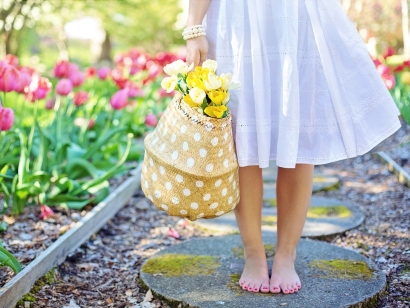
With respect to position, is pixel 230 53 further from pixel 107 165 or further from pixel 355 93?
pixel 107 165

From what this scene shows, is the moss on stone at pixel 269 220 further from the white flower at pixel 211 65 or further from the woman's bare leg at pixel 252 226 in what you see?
the white flower at pixel 211 65

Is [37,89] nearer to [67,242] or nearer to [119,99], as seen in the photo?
[119,99]

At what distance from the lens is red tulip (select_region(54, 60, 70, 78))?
3.56 m

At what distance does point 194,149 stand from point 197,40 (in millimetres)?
405

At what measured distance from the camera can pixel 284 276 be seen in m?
2.12

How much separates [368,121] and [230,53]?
1.65 feet

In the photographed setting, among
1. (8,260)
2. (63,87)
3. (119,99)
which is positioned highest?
(63,87)

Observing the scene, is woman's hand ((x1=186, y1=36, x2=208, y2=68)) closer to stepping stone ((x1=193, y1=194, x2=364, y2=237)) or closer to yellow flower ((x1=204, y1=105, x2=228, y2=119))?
yellow flower ((x1=204, y1=105, x2=228, y2=119))

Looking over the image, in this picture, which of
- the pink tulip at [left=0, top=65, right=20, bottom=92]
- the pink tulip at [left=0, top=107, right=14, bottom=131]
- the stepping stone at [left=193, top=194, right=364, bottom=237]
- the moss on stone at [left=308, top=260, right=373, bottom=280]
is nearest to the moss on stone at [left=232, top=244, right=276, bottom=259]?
the moss on stone at [left=308, top=260, right=373, bottom=280]

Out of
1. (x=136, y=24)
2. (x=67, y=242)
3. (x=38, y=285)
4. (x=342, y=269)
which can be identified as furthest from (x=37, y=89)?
(x=136, y=24)

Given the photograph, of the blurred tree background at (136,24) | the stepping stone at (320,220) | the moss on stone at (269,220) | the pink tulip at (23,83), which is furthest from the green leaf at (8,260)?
the blurred tree background at (136,24)

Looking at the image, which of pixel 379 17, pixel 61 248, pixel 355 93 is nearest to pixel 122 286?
pixel 61 248

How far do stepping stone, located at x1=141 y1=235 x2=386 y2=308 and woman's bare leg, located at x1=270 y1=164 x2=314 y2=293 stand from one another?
0.05 m

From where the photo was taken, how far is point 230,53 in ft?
6.52
